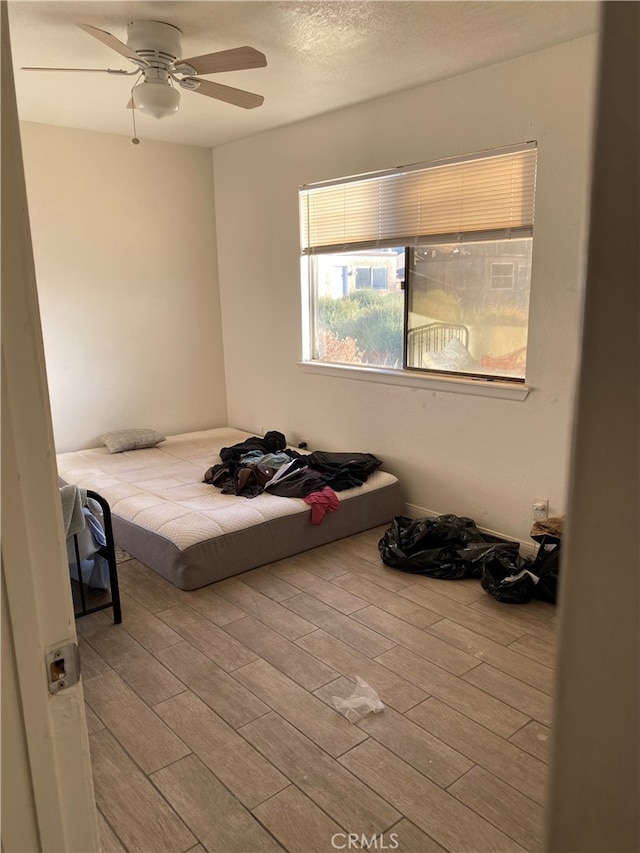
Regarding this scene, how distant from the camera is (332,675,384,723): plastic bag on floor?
2.27m

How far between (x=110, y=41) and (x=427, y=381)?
2463 millimetres

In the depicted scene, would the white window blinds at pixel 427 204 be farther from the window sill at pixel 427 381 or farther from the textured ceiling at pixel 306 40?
the window sill at pixel 427 381

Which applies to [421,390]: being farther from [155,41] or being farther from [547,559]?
[155,41]

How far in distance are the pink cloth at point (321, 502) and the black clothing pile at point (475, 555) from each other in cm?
37

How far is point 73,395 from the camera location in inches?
A: 195

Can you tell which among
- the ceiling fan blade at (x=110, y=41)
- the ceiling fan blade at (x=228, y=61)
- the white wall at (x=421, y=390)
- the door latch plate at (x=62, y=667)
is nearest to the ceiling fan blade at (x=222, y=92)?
the ceiling fan blade at (x=228, y=61)

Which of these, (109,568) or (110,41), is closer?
(110,41)

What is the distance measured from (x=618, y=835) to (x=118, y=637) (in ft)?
8.81

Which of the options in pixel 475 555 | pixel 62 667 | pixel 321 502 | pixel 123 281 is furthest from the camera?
pixel 123 281

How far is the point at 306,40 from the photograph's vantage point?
2.95 meters

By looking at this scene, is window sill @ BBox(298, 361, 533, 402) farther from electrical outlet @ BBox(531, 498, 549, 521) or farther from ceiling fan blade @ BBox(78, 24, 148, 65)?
ceiling fan blade @ BBox(78, 24, 148, 65)

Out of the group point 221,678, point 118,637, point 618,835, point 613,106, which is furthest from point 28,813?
point 118,637

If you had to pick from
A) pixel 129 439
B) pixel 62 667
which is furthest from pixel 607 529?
pixel 129 439

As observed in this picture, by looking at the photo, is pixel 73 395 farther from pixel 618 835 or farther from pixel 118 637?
pixel 618 835
